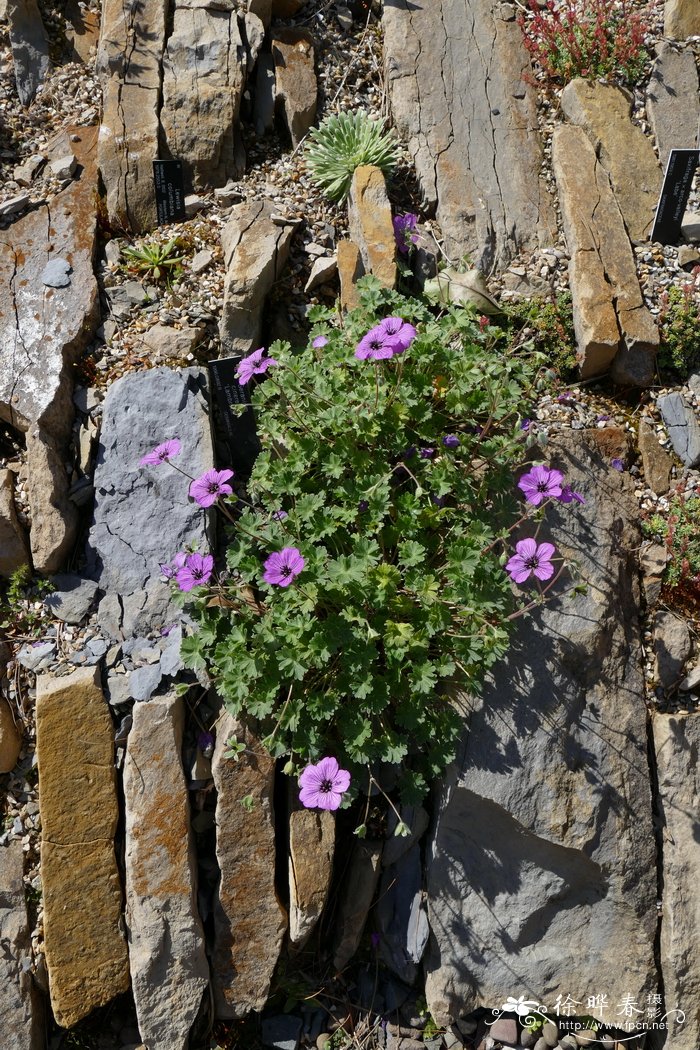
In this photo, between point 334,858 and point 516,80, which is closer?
point 334,858

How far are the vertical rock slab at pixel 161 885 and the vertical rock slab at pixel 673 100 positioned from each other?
4.52m

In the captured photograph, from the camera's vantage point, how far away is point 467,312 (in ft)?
13.9

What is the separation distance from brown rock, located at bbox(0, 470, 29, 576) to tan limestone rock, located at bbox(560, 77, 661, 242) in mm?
3764

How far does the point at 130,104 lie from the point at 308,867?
4519 millimetres

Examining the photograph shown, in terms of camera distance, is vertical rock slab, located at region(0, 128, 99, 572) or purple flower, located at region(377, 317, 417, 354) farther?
vertical rock slab, located at region(0, 128, 99, 572)

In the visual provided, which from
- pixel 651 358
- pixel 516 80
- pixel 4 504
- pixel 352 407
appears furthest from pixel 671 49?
pixel 4 504

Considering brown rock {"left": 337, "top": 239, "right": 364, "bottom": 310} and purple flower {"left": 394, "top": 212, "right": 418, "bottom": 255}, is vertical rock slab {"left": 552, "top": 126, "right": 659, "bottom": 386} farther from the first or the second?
brown rock {"left": 337, "top": 239, "right": 364, "bottom": 310}

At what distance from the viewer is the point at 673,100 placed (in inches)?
216

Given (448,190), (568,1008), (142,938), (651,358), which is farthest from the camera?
(448,190)

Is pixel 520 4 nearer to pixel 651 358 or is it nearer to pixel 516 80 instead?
pixel 516 80

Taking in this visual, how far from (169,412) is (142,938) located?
2.42 metres

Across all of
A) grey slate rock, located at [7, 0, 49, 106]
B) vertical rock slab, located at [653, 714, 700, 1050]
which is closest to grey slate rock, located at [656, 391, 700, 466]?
vertical rock slab, located at [653, 714, 700, 1050]

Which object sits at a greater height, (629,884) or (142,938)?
(629,884)

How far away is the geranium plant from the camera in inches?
141
